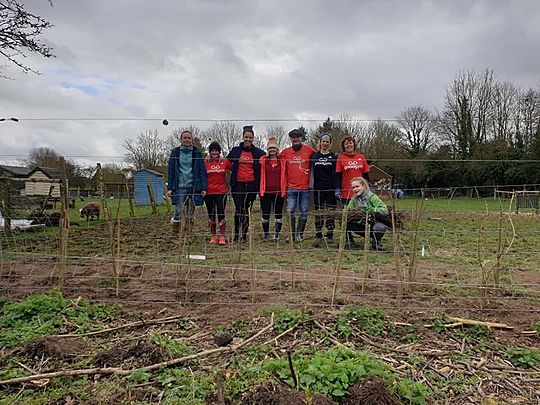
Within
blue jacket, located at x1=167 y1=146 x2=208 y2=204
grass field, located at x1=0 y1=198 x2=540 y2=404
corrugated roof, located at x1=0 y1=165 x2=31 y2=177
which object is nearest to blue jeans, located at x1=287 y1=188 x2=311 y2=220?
blue jacket, located at x1=167 y1=146 x2=208 y2=204

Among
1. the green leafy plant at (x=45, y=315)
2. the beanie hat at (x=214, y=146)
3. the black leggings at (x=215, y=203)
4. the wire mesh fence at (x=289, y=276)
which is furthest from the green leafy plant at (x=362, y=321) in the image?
the beanie hat at (x=214, y=146)

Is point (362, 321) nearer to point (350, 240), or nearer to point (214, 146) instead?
point (350, 240)

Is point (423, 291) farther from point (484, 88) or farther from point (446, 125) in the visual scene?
point (484, 88)

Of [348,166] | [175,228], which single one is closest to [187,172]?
[175,228]

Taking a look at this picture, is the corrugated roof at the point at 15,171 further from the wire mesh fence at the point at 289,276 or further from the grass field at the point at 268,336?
the grass field at the point at 268,336

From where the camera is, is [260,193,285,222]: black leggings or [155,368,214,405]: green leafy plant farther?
[260,193,285,222]: black leggings

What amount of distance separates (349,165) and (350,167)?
0.11 ft

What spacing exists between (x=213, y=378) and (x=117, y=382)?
23.2 inches

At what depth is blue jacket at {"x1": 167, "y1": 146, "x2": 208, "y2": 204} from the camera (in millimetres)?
6219

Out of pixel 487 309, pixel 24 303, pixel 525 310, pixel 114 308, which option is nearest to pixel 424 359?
pixel 487 309

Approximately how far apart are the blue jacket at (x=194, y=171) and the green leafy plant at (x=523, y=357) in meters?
4.56

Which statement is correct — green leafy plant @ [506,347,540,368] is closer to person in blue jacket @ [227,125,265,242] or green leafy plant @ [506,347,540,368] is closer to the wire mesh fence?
the wire mesh fence

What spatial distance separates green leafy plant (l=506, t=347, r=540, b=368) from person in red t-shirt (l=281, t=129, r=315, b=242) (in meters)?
3.59

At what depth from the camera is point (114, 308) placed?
3.74 meters
